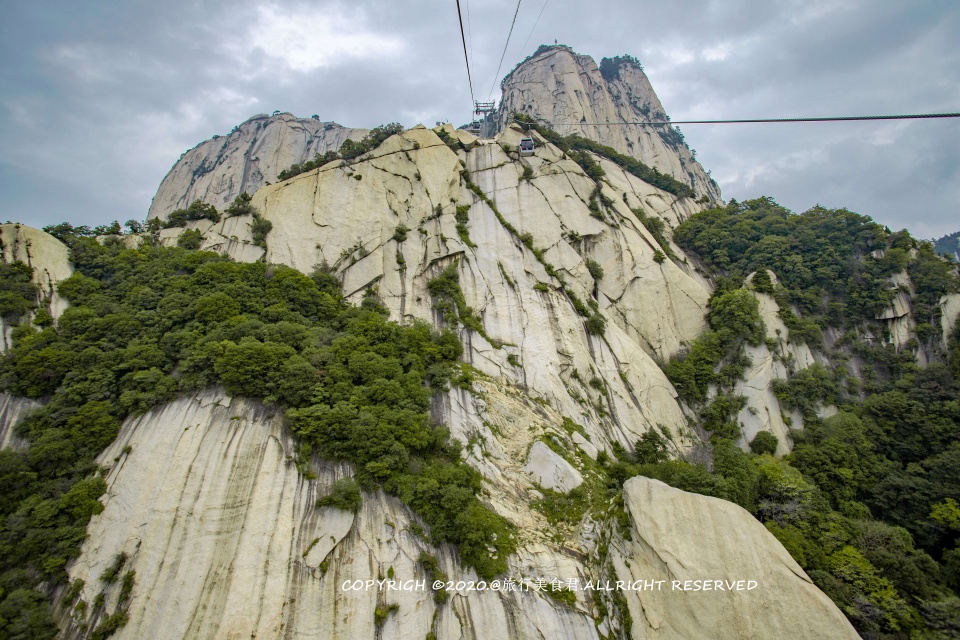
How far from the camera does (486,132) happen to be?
64812 millimetres

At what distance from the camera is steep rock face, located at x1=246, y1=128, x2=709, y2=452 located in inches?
1017

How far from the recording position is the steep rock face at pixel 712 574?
12289mm

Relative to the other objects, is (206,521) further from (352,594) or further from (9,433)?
(9,433)

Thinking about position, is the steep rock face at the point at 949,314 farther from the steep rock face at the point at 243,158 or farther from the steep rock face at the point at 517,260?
the steep rock face at the point at 243,158

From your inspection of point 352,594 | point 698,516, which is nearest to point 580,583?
point 698,516

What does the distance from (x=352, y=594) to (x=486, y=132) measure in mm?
65417

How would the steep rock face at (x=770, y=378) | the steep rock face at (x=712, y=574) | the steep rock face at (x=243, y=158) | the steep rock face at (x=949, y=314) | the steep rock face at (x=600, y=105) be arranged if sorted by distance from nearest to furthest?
the steep rock face at (x=712, y=574), the steep rock face at (x=770, y=378), the steep rock face at (x=949, y=314), the steep rock face at (x=243, y=158), the steep rock face at (x=600, y=105)

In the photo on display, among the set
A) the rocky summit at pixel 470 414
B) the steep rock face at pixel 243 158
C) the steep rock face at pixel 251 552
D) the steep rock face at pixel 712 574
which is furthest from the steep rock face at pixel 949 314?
the steep rock face at pixel 243 158

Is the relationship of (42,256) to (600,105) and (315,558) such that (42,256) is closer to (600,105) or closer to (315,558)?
(315,558)

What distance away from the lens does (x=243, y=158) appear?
57.6 m

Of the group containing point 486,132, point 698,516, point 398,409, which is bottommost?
point 698,516

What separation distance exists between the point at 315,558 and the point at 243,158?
201ft

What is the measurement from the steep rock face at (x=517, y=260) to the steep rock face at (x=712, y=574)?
8.19 metres

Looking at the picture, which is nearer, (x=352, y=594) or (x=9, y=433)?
(x=352, y=594)
